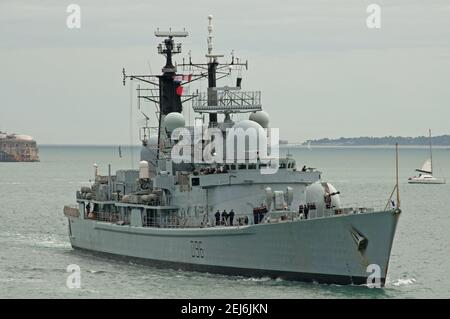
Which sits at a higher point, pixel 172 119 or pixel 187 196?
pixel 172 119

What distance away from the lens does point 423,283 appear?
4772 cm

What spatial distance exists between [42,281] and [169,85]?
13.9m

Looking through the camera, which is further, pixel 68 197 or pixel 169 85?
pixel 68 197

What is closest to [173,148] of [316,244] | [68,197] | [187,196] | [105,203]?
[187,196]

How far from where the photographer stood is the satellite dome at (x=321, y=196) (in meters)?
45.8

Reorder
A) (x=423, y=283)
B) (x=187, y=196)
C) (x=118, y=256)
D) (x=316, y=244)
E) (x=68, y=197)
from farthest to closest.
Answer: (x=68, y=197) → (x=118, y=256) → (x=187, y=196) → (x=423, y=283) → (x=316, y=244)

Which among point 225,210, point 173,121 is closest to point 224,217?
point 225,210

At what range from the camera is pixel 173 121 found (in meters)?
56.1

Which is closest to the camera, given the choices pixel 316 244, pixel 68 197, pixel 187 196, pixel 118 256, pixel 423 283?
pixel 316 244

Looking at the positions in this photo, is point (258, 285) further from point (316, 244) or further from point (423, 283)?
point (423, 283)

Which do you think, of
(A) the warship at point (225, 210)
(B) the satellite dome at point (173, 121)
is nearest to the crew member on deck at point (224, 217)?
(A) the warship at point (225, 210)

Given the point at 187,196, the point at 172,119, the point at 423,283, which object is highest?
the point at 172,119

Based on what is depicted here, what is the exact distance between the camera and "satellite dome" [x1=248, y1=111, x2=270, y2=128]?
52906mm

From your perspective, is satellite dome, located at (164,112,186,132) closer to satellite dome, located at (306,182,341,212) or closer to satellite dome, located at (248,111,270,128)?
satellite dome, located at (248,111,270,128)
